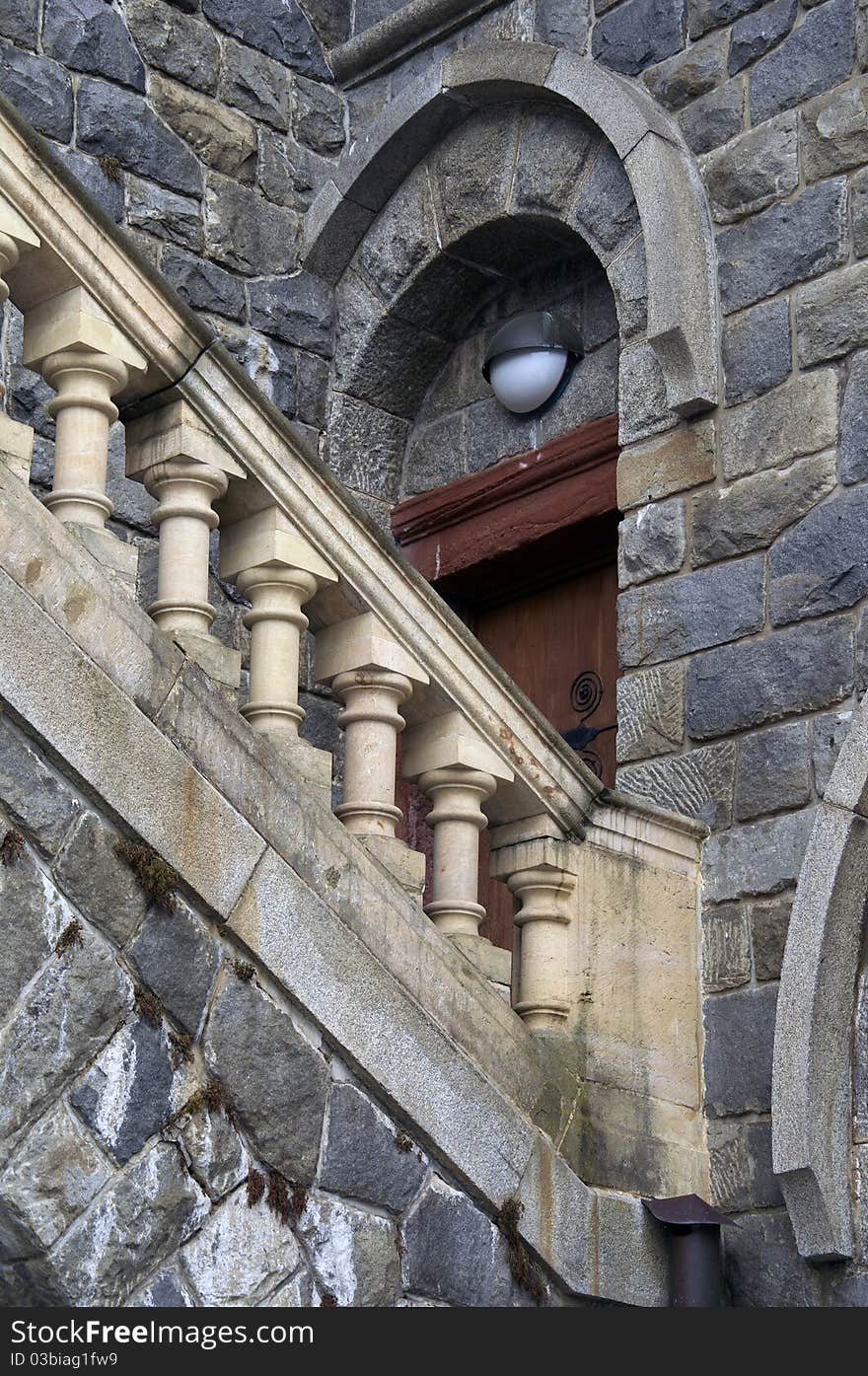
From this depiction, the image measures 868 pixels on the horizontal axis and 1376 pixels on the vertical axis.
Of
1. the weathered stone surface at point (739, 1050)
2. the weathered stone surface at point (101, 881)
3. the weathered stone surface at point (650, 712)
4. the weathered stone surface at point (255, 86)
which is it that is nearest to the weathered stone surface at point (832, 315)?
the weathered stone surface at point (650, 712)

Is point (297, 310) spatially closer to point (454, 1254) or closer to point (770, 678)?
point (770, 678)

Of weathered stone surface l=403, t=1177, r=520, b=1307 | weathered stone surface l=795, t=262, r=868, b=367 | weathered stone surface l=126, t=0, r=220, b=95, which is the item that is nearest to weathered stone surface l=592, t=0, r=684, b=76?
weathered stone surface l=795, t=262, r=868, b=367

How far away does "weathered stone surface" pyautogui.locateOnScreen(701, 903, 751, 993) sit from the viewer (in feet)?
16.8

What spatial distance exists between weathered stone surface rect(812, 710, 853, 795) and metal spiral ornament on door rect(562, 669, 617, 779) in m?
1.03

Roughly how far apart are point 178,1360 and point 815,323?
3048 mm

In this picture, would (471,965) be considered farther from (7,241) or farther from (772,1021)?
(7,241)

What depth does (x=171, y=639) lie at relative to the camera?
421 centimetres

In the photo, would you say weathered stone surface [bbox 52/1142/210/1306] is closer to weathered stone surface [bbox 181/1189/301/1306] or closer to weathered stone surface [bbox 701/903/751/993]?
weathered stone surface [bbox 181/1189/301/1306]

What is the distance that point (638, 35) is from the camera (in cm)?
615

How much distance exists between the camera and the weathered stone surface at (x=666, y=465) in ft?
18.4

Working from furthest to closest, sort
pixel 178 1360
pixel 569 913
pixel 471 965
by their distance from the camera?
pixel 569 913
pixel 471 965
pixel 178 1360

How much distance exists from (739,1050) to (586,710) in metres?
1.46

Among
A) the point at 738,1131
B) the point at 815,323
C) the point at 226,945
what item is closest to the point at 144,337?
the point at 226,945

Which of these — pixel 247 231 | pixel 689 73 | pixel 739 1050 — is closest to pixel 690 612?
pixel 739 1050
